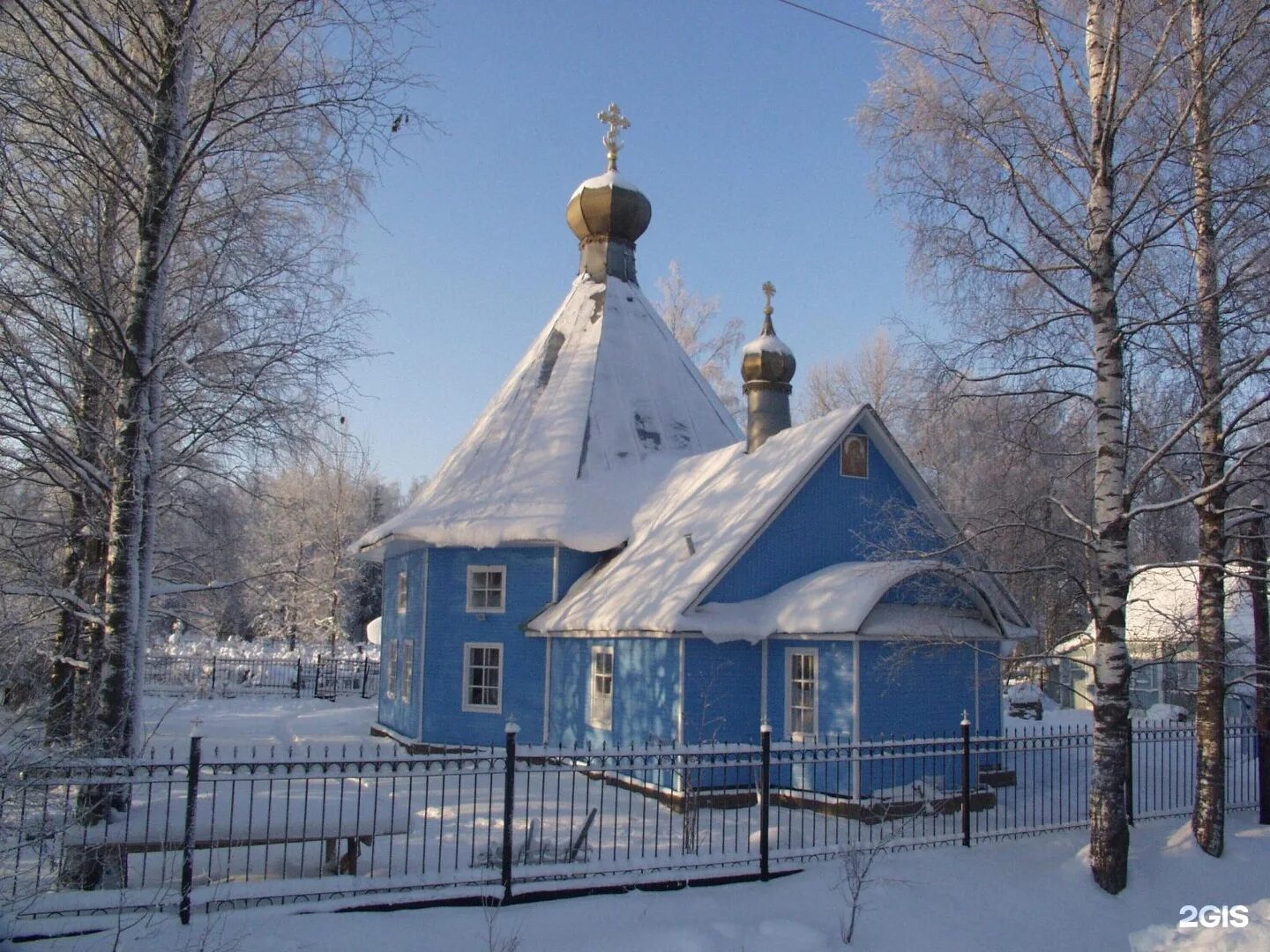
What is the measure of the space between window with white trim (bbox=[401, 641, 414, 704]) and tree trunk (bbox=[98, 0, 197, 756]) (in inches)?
380

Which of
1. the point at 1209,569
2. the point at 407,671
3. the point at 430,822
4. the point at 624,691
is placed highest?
the point at 1209,569

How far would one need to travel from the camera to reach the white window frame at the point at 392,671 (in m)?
20.2

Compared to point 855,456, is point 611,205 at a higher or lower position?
higher

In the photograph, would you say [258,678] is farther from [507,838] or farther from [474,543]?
[507,838]

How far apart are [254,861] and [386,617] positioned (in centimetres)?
1119

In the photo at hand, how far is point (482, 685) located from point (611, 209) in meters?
11.7

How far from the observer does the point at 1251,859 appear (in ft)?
35.5

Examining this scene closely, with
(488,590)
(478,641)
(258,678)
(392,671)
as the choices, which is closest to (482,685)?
(478,641)

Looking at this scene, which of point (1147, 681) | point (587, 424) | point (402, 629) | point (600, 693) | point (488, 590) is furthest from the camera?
point (1147, 681)

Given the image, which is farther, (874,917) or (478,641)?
(478,641)

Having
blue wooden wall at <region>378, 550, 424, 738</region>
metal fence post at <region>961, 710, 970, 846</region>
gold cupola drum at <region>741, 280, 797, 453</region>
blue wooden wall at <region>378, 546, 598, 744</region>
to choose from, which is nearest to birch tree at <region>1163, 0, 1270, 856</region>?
metal fence post at <region>961, 710, 970, 846</region>

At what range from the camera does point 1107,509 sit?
924 cm

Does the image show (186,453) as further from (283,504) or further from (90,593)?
(90,593)

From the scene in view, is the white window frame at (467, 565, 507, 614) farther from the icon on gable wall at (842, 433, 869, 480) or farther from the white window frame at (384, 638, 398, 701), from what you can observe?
the icon on gable wall at (842, 433, 869, 480)
